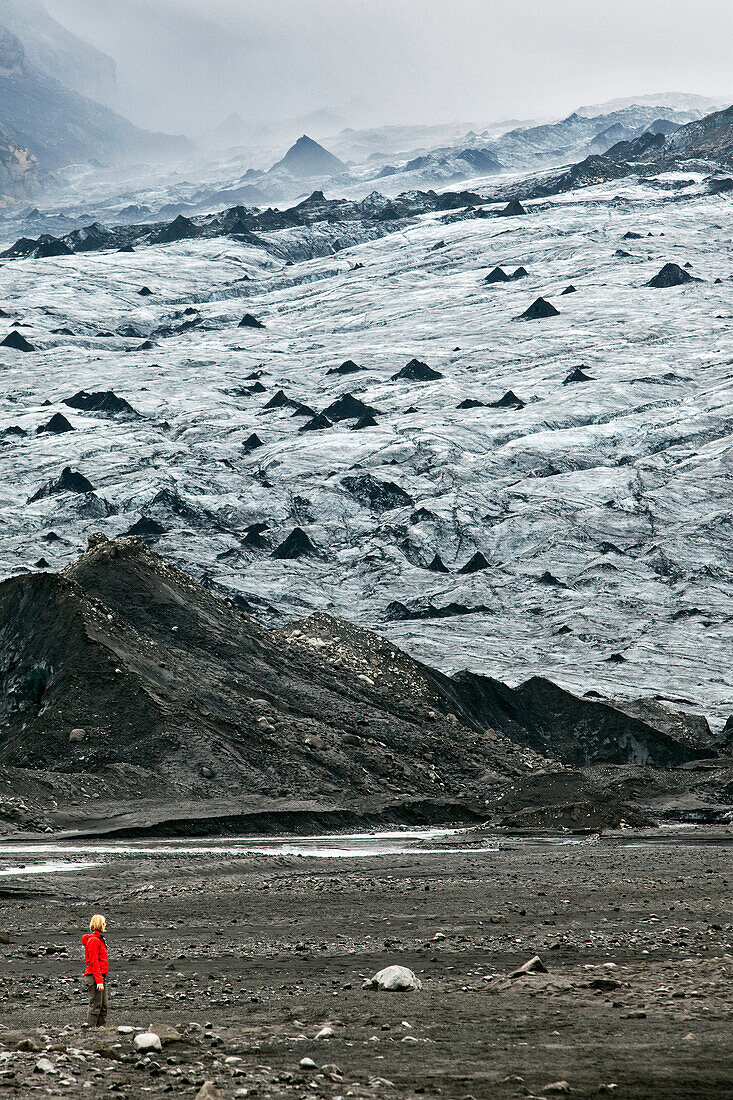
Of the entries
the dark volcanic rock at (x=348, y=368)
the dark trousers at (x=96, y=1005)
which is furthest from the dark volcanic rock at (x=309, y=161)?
the dark trousers at (x=96, y=1005)

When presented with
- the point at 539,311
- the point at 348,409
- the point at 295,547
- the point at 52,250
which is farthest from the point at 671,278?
the point at 52,250

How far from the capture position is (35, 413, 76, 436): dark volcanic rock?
63844 mm

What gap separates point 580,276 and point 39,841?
3032 inches

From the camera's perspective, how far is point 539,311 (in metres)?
78.7

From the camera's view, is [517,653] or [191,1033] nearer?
[191,1033]

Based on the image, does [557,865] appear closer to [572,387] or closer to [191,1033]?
[191,1033]

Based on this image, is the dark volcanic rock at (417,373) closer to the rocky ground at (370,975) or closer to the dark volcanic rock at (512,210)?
the dark volcanic rock at (512,210)

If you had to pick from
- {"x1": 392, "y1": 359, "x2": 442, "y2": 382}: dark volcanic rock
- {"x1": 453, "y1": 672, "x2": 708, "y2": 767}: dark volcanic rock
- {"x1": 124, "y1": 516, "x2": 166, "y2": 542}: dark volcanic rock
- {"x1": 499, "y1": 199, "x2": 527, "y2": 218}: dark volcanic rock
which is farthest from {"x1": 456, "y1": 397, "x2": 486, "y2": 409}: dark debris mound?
{"x1": 499, "y1": 199, "x2": 527, "y2": 218}: dark volcanic rock

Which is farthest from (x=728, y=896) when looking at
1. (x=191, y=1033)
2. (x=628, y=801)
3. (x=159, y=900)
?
(x=628, y=801)

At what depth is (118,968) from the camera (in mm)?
8242

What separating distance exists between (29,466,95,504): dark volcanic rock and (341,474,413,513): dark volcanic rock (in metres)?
12.3

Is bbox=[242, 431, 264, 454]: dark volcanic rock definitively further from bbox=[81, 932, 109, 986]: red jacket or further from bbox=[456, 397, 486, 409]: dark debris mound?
bbox=[81, 932, 109, 986]: red jacket

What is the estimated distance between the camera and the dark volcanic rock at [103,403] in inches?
2628

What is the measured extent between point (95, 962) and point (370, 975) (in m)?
2.23
